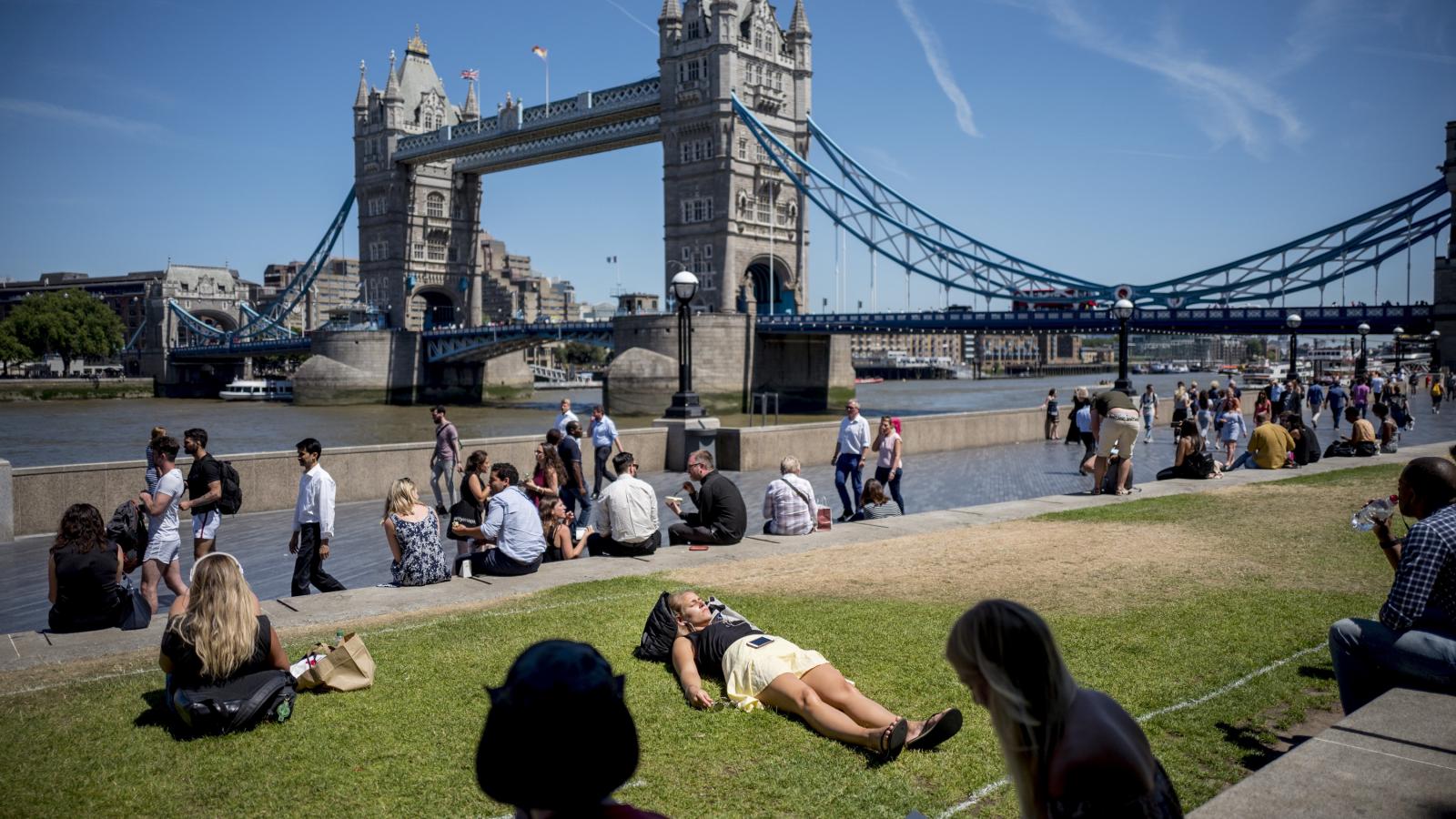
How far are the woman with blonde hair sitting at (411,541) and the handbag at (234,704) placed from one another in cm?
310

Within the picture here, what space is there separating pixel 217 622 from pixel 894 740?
2914mm

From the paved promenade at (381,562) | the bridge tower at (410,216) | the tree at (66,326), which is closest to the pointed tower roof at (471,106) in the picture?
the bridge tower at (410,216)

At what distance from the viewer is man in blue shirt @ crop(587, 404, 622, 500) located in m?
15.0

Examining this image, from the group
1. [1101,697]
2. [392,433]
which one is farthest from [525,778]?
[392,433]

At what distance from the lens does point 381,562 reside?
10375 mm

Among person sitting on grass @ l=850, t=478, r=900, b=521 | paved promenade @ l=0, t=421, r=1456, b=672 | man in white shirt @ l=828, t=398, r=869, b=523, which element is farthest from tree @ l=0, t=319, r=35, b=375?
person sitting on grass @ l=850, t=478, r=900, b=521

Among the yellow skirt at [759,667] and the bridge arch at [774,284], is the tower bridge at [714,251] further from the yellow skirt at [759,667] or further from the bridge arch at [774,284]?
the yellow skirt at [759,667]

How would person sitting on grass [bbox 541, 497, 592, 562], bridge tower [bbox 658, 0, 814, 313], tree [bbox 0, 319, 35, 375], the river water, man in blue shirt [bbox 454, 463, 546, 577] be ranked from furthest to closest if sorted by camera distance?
tree [bbox 0, 319, 35, 375]
bridge tower [bbox 658, 0, 814, 313]
the river water
person sitting on grass [bbox 541, 497, 592, 562]
man in blue shirt [bbox 454, 463, 546, 577]

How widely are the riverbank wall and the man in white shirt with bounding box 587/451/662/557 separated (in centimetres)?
546

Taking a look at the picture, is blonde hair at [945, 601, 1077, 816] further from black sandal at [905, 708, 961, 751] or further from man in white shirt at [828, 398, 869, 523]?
man in white shirt at [828, 398, 869, 523]

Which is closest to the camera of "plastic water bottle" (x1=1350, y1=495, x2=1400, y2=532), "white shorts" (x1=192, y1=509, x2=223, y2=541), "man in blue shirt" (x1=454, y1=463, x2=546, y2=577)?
"plastic water bottle" (x1=1350, y1=495, x2=1400, y2=532)

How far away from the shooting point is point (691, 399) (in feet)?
59.7

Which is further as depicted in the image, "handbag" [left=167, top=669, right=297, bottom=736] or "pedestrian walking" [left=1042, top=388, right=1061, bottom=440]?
"pedestrian walking" [left=1042, top=388, right=1061, bottom=440]

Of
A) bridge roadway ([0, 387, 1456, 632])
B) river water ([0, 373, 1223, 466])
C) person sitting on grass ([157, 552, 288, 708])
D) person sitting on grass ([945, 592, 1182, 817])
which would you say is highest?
person sitting on grass ([945, 592, 1182, 817])
